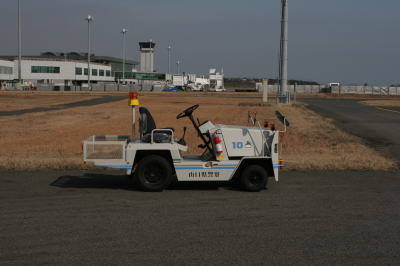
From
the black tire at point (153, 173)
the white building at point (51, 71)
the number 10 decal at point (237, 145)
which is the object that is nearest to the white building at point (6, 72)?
the white building at point (51, 71)

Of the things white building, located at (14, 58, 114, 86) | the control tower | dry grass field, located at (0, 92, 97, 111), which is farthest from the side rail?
the control tower

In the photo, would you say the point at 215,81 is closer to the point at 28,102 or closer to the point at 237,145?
the point at 28,102

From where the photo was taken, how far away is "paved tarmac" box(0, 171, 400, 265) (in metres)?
5.65

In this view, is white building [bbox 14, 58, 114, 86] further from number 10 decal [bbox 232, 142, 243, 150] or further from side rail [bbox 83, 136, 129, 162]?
number 10 decal [bbox 232, 142, 243, 150]

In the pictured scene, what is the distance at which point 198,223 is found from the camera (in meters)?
7.01

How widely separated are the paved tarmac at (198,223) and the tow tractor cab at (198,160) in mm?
323

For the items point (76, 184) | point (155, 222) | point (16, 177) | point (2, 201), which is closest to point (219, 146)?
point (155, 222)

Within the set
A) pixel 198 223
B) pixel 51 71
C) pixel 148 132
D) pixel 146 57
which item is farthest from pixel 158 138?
pixel 146 57

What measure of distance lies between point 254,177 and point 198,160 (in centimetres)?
113

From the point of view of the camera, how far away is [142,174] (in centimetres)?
909

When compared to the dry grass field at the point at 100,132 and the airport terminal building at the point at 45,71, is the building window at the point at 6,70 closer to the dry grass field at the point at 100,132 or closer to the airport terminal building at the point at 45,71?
the airport terminal building at the point at 45,71

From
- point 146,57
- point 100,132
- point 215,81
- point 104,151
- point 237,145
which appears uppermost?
point 146,57

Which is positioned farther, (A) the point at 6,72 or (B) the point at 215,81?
(B) the point at 215,81

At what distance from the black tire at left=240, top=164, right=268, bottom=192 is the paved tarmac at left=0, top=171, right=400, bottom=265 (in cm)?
18
